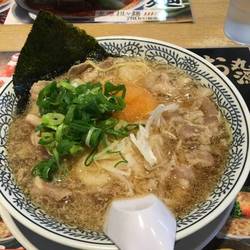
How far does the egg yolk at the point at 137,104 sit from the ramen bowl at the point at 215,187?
207 mm

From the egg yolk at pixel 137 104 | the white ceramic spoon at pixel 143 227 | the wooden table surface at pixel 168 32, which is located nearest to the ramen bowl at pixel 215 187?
the white ceramic spoon at pixel 143 227

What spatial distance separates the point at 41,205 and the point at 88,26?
1.16m

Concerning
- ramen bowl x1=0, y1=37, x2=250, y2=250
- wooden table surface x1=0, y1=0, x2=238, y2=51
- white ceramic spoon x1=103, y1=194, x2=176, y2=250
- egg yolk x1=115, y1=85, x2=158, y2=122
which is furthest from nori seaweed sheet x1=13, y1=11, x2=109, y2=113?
white ceramic spoon x1=103, y1=194, x2=176, y2=250

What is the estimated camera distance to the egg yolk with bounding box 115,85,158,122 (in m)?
1.34

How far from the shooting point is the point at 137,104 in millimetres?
1379

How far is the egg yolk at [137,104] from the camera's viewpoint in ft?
4.40

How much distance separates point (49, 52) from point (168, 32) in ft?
2.40

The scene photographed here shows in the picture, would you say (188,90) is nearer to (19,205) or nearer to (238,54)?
(238,54)

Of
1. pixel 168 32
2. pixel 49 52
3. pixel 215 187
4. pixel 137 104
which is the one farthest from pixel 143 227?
pixel 168 32

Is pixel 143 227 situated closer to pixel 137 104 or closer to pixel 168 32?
pixel 137 104

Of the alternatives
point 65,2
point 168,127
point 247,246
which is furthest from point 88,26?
point 247,246

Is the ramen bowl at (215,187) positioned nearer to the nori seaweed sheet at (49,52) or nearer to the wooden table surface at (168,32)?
the nori seaweed sheet at (49,52)

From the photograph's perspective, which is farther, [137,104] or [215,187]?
[137,104]

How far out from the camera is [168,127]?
1.33m
